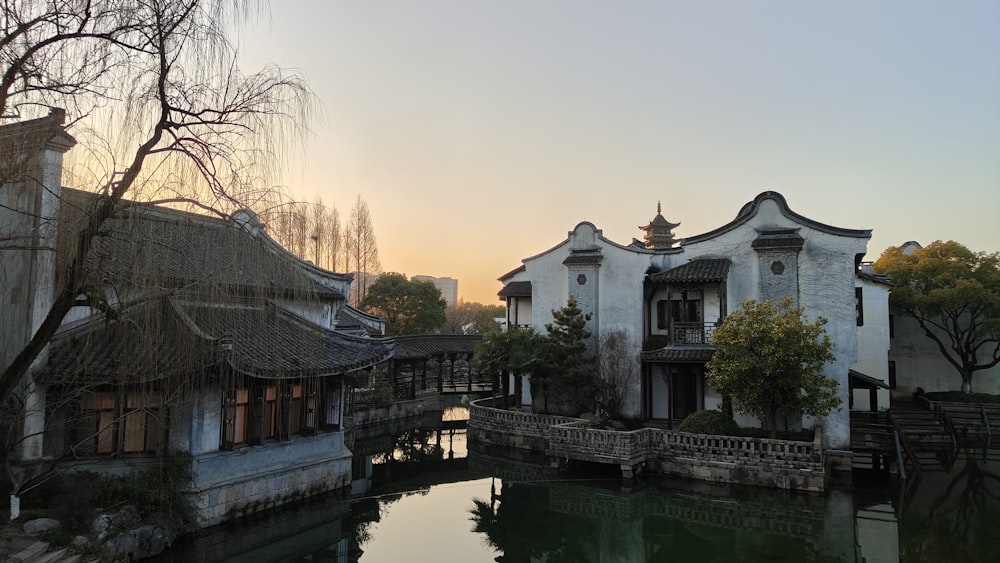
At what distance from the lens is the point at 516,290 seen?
22344mm

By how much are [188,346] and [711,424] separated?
11.8m

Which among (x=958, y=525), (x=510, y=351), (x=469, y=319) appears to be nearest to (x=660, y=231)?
(x=510, y=351)

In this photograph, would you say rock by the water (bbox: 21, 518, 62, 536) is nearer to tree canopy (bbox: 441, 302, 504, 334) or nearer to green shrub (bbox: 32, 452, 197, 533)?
green shrub (bbox: 32, 452, 197, 533)

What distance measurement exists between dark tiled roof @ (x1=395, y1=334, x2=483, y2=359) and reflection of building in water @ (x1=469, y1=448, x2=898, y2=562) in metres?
12.1

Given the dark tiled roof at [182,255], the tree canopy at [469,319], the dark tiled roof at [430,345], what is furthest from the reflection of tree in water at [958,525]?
the tree canopy at [469,319]

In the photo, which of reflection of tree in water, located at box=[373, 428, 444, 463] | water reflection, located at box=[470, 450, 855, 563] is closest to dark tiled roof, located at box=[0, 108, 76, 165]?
water reflection, located at box=[470, 450, 855, 563]

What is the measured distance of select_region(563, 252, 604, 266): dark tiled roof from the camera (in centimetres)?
1920

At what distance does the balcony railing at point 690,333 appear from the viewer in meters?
17.3

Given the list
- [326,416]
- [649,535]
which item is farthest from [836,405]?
[326,416]

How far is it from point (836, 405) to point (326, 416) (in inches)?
444

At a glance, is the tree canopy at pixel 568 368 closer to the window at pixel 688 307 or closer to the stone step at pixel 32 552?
the window at pixel 688 307

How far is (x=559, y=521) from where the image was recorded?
12.2 metres

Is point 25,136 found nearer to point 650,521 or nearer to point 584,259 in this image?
point 650,521

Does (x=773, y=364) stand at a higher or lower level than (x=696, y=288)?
lower
